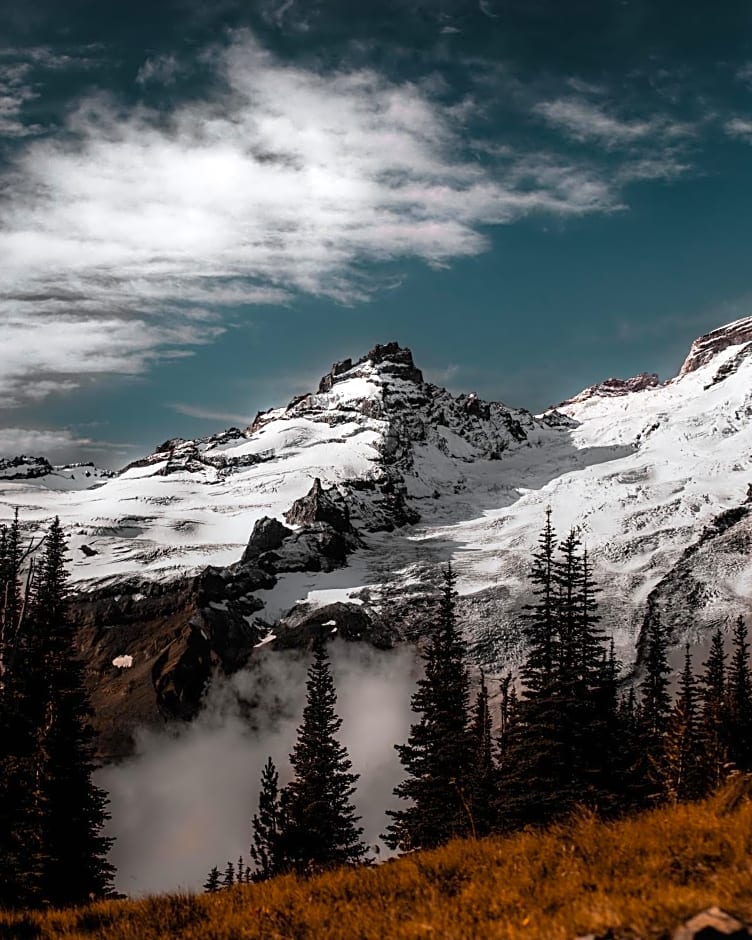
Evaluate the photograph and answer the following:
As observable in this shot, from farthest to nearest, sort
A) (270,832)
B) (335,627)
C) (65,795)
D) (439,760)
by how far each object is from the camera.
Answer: (335,627)
(439,760)
(270,832)
(65,795)

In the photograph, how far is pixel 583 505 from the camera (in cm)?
19838

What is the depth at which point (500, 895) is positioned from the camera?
796 centimetres

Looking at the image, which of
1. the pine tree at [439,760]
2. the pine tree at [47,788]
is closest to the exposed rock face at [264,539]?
the pine tree at [439,760]

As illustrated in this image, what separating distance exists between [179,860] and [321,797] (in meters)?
47.3

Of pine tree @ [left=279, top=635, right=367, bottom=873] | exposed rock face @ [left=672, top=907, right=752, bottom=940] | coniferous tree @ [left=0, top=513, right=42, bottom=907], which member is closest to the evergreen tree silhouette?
coniferous tree @ [left=0, top=513, right=42, bottom=907]

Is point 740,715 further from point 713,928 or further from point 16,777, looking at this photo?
point 713,928

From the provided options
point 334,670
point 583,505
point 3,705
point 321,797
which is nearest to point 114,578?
point 334,670

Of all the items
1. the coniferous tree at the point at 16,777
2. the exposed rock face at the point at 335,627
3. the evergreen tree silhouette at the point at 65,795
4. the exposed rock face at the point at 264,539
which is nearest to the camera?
the coniferous tree at the point at 16,777

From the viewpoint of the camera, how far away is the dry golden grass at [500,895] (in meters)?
6.93

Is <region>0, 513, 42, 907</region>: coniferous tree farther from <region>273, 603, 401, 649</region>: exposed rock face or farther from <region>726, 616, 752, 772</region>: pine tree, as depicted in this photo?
<region>273, 603, 401, 649</region>: exposed rock face

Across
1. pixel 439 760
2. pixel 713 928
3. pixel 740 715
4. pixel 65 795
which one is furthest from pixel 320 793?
pixel 713 928

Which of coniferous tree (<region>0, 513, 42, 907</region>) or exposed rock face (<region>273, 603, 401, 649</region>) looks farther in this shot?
exposed rock face (<region>273, 603, 401, 649</region>)

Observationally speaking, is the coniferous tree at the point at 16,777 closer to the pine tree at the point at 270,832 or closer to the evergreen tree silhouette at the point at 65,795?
the evergreen tree silhouette at the point at 65,795

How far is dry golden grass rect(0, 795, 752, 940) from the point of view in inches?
273
